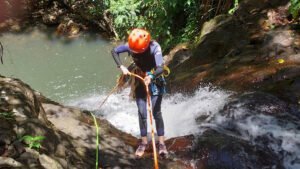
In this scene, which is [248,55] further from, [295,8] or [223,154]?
[223,154]

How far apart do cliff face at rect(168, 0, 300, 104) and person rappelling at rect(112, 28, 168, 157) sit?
2440mm

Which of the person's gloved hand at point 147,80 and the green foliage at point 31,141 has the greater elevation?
the person's gloved hand at point 147,80

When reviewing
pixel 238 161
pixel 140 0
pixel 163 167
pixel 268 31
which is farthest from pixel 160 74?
pixel 140 0

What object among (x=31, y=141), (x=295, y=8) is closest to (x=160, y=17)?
(x=295, y=8)

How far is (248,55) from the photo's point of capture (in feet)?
29.6

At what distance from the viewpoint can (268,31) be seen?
31.7 ft

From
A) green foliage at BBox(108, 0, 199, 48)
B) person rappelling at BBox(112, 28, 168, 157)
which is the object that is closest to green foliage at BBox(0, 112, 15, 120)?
person rappelling at BBox(112, 28, 168, 157)

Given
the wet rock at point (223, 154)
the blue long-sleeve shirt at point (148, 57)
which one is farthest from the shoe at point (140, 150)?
the blue long-sleeve shirt at point (148, 57)

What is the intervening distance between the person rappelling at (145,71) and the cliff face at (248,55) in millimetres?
2440

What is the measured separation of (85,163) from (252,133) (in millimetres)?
2678

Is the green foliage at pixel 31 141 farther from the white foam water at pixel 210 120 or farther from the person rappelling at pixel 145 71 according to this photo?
the white foam water at pixel 210 120

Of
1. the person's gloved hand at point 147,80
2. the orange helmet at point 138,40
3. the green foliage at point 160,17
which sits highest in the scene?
the green foliage at point 160,17

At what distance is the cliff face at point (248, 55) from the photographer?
7.45 metres

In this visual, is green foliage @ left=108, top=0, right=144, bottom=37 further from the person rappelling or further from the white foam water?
the person rappelling
